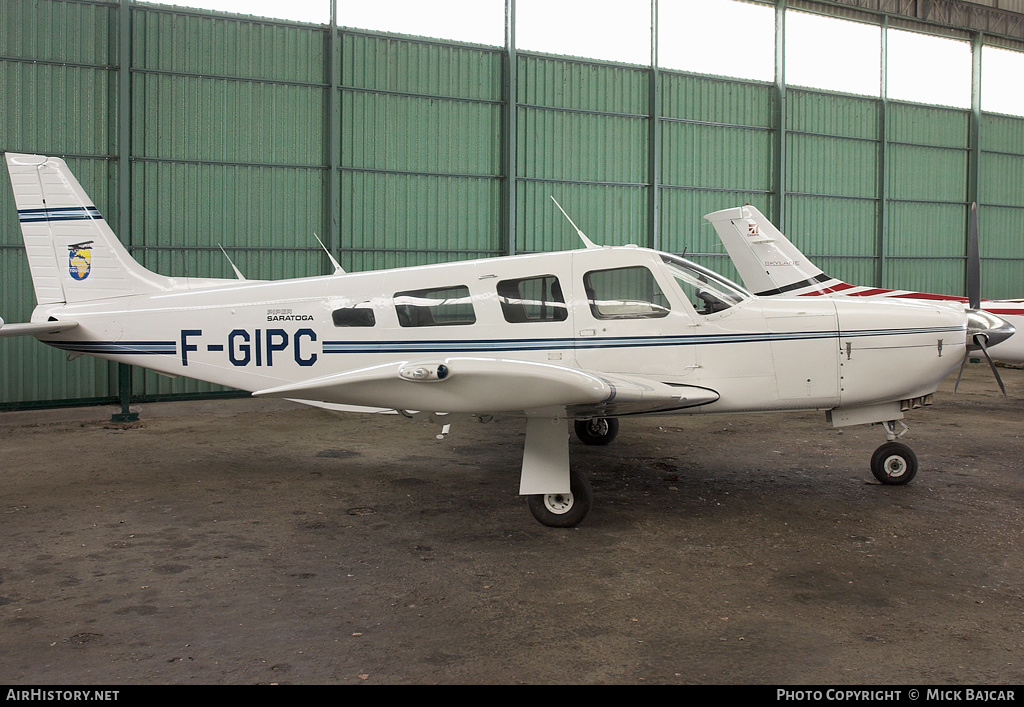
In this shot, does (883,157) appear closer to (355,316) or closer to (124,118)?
(124,118)

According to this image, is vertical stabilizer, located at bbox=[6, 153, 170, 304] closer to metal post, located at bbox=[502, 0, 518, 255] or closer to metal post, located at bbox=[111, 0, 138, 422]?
metal post, located at bbox=[111, 0, 138, 422]

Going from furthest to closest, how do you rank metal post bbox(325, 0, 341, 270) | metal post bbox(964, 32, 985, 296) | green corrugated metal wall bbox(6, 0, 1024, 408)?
1. metal post bbox(964, 32, 985, 296)
2. metal post bbox(325, 0, 341, 270)
3. green corrugated metal wall bbox(6, 0, 1024, 408)

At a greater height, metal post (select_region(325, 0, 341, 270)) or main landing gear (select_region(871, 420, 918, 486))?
metal post (select_region(325, 0, 341, 270))

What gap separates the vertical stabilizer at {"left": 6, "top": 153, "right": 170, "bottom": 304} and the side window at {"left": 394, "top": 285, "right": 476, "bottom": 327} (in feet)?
8.93

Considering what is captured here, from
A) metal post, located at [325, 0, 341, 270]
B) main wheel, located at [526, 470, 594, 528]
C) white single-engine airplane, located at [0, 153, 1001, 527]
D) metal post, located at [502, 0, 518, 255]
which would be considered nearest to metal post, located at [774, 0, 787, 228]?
metal post, located at [502, 0, 518, 255]

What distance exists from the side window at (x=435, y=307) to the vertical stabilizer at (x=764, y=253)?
7.05 m

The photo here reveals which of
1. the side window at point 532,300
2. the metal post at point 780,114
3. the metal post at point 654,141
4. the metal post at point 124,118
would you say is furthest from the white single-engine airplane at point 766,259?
the metal post at point 124,118

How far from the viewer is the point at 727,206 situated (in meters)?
17.2

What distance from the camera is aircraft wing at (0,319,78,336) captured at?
22.8ft

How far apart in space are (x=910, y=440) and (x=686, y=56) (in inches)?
422

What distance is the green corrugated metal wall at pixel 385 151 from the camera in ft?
40.3

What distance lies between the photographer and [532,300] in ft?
20.8

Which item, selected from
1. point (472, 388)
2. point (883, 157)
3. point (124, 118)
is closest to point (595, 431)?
point (472, 388)

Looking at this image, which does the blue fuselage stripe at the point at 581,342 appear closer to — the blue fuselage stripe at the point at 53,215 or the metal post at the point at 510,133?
the blue fuselage stripe at the point at 53,215
